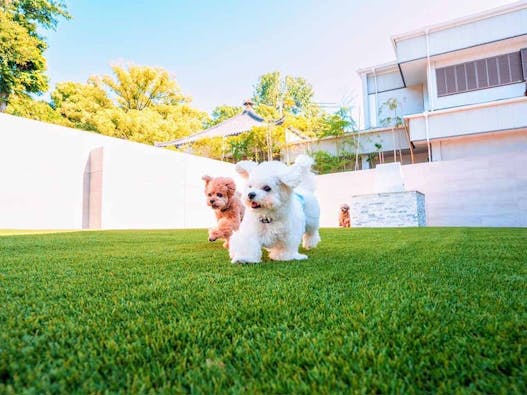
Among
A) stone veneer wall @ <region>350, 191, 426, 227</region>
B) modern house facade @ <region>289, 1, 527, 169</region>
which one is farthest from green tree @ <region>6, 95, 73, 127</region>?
modern house facade @ <region>289, 1, 527, 169</region>

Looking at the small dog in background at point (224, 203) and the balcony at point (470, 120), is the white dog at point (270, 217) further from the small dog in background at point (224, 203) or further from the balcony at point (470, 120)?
the balcony at point (470, 120)

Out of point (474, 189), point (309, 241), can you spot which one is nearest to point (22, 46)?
point (309, 241)

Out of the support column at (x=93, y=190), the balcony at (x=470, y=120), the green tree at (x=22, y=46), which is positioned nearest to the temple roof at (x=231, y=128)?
the green tree at (x=22, y=46)

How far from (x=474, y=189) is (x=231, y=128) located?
485 inches

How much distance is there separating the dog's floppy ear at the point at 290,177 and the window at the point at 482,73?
36.1 feet

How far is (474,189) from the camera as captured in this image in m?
9.43

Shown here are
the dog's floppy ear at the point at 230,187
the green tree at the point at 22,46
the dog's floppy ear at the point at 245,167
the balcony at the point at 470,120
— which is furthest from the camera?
the green tree at the point at 22,46

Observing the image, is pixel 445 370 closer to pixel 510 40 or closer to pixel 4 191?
pixel 4 191

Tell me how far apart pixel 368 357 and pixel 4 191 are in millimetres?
10756

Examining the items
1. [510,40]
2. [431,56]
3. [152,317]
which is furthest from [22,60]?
[510,40]

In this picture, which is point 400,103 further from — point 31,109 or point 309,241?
point 31,109

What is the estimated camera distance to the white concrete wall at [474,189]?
8859mm

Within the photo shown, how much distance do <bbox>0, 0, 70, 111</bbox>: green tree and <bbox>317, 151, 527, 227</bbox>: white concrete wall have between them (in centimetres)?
1526

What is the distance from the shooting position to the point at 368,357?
2.42 feet
